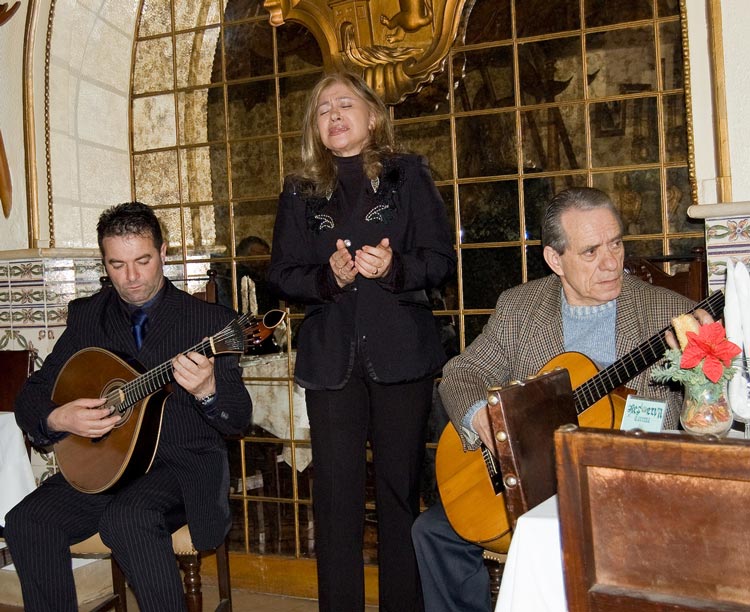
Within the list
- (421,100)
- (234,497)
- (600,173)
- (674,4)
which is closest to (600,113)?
(600,173)

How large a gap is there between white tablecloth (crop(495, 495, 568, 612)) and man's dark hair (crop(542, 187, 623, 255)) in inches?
46.2

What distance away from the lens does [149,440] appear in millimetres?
2471

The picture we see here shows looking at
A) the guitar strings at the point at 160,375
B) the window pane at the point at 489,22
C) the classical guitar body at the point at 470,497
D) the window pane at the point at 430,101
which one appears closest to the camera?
the classical guitar body at the point at 470,497

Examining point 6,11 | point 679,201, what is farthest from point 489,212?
point 6,11

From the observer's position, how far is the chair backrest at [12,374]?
3.11 meters

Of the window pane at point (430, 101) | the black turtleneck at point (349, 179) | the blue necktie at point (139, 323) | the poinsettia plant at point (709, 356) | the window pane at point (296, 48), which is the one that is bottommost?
the poinsettia plant at point (709, 356)

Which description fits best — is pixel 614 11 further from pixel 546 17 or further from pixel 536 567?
pixel 536 567

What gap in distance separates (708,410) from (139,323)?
177 centimetres

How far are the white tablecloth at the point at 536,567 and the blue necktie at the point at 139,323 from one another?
1681mm

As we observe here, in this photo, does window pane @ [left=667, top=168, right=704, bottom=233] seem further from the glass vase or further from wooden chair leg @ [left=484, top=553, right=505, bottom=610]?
the glass vase

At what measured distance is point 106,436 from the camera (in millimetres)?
2527

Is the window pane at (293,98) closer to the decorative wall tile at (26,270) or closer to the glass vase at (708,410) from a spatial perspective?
the decorative wall tile at (26,270)

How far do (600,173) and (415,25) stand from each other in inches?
35.2

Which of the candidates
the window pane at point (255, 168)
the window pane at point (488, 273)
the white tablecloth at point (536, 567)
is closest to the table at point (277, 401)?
the window pane at point (255, 168)
